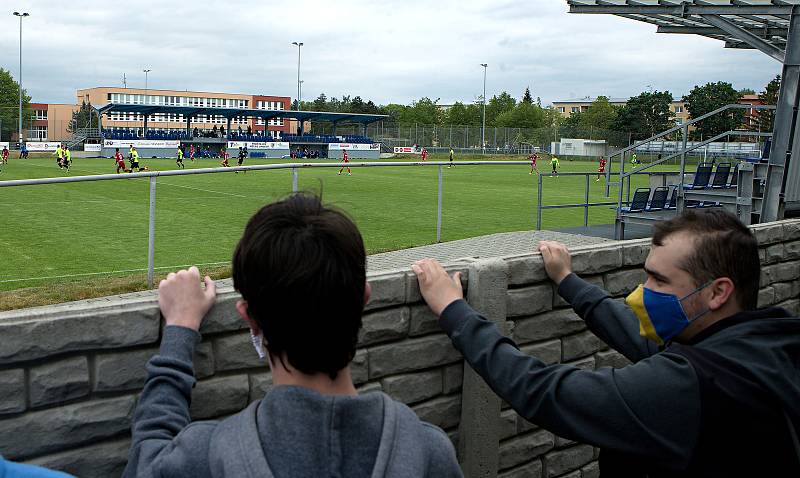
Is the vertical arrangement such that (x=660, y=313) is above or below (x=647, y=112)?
below

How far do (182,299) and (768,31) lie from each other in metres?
15.9

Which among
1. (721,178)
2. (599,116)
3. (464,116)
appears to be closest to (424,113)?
(464,116)

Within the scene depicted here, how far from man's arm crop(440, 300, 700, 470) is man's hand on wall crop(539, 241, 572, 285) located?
1.07m

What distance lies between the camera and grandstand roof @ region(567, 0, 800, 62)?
11.9 metres

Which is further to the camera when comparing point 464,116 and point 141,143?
point 464,116

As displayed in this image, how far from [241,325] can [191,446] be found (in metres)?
0.92

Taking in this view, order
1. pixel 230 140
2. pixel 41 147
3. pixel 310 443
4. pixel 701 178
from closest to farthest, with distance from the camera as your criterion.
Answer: pixel 310 443 → pixel 701 178 → pixel 41 147 → pixel 230 140

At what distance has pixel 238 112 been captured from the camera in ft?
240

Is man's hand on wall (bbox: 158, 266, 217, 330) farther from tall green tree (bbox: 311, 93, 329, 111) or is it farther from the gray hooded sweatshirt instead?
tall green tree (bbox: 311, 93, 329, 111)

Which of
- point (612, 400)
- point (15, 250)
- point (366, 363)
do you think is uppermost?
point (612, 400)

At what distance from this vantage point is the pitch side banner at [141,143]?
55.7m

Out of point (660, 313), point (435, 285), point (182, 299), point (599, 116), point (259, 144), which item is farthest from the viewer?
point (599, 116)

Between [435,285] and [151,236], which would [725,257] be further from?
[151,236]

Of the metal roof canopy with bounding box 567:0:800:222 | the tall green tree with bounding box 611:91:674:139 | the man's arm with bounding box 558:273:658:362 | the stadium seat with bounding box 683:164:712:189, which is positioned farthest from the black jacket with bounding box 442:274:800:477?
the tall green tree with bounding box 611:91:674:139
